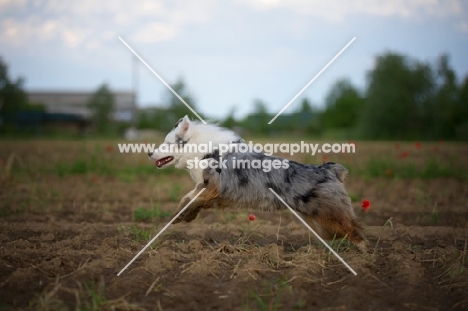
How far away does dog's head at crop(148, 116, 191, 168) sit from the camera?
5.99m

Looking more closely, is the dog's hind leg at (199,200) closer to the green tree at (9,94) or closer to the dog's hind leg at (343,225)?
the dog's hind leg at (343,225)

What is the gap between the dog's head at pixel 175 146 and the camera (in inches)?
236

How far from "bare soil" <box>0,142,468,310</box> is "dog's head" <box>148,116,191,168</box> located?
93 centimetres

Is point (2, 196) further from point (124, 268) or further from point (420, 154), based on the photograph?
point (420, 154)

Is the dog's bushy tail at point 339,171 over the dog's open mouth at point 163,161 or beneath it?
beneath

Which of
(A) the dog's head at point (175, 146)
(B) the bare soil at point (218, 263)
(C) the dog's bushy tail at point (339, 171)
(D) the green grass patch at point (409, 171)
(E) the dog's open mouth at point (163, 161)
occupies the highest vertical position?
(A) the dog's head at point (175, 146)

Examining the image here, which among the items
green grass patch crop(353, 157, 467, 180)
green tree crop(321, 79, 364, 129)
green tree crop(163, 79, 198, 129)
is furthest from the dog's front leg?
green tree crop(321, 79, 364, 129)

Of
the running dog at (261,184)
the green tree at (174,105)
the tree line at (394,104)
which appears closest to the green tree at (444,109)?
the tree line at (394,104)

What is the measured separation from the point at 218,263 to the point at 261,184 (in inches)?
48.8

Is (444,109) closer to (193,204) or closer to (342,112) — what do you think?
(342,112)

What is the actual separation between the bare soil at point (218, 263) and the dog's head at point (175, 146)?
36.4 inches

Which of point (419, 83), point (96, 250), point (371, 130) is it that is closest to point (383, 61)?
point (419, 83)

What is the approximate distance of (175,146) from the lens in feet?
19.7

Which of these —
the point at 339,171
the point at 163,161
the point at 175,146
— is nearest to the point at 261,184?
the point at 339,171
